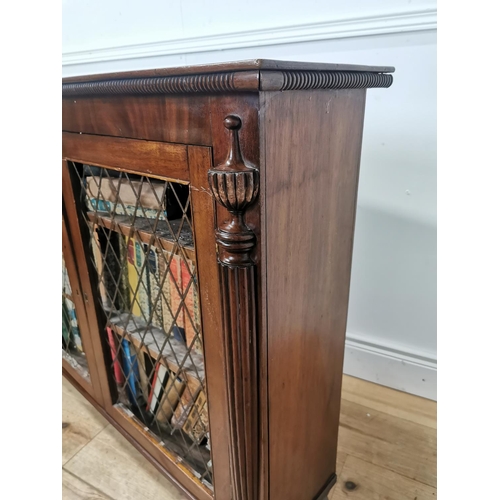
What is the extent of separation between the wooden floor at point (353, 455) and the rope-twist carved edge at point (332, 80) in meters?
0.85

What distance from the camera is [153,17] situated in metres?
1.22

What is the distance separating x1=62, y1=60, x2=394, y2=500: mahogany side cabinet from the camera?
505 millimetres

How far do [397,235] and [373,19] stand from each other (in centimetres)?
51

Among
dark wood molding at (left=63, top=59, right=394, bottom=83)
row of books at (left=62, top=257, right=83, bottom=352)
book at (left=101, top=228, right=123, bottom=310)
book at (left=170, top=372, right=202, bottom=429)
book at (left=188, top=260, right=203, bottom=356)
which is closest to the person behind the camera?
dark wood molding at (left=63, top=59, right=394, bottom=83)

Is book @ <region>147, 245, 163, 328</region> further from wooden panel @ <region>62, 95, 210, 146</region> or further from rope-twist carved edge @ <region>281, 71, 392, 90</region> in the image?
rope-twist carved edge @ <region>281, 71, 392, 90</region>

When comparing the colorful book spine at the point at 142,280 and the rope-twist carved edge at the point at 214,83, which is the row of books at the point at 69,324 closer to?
the colorful book spine at the point at 142,280

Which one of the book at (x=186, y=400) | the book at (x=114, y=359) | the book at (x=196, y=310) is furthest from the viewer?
the book at (x=114, y=359)

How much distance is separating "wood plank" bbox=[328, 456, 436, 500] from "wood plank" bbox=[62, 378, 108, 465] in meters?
0.64

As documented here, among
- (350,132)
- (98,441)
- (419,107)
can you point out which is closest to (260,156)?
(350,132)

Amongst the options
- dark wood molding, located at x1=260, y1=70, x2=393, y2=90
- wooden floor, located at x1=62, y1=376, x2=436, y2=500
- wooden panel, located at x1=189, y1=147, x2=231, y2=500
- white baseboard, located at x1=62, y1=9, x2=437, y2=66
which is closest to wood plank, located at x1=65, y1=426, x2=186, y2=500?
wooden floor, located at x1=62, y1=376, x2=436, y2=500

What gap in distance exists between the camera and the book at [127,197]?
0.70 m

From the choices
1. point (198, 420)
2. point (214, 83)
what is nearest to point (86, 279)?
point (198, 420)

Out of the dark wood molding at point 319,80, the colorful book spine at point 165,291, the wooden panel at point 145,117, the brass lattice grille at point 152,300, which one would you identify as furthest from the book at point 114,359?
the dark wood molding at point 319,80
